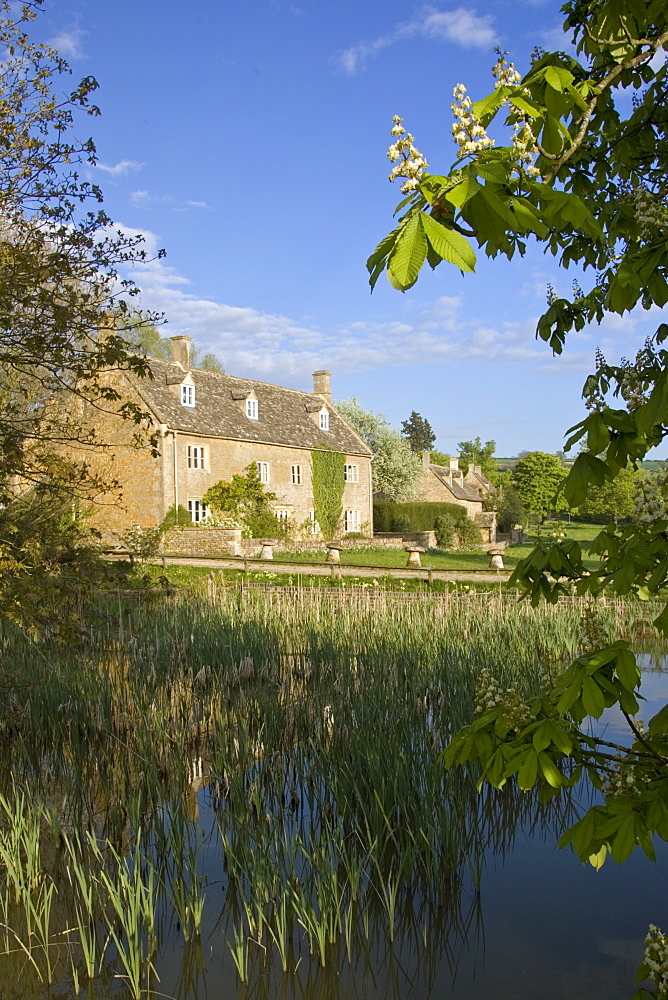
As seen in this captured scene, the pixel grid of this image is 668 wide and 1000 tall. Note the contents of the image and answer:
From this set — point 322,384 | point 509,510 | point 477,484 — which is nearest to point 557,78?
point 322,384

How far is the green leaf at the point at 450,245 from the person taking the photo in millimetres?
1497

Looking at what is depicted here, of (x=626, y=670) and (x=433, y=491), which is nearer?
(x=626, y=670)

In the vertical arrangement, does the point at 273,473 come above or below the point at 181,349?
below

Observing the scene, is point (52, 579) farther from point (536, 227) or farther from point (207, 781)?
point (536, 227)

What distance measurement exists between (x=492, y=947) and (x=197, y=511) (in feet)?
90.6

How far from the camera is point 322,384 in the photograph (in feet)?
142

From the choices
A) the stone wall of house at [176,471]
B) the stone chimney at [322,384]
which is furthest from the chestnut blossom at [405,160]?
the stone chimney at [322,384]

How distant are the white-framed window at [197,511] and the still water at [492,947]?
25.7 meters

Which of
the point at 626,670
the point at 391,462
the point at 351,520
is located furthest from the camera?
the point at 391,462

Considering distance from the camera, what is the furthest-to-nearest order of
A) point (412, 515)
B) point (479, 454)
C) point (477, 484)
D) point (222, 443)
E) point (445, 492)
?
point (479, 454) → point (477, 484) → point (445, 492) → point (412, 515) → point (222, 443)

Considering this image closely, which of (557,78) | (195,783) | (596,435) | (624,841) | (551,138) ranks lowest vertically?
(195,783)

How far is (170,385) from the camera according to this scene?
32656 mm

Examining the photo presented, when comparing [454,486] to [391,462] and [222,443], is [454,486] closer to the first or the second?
[391,462]

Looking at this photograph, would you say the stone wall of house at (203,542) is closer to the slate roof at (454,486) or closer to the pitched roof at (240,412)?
the pitched roof at (240,412)
